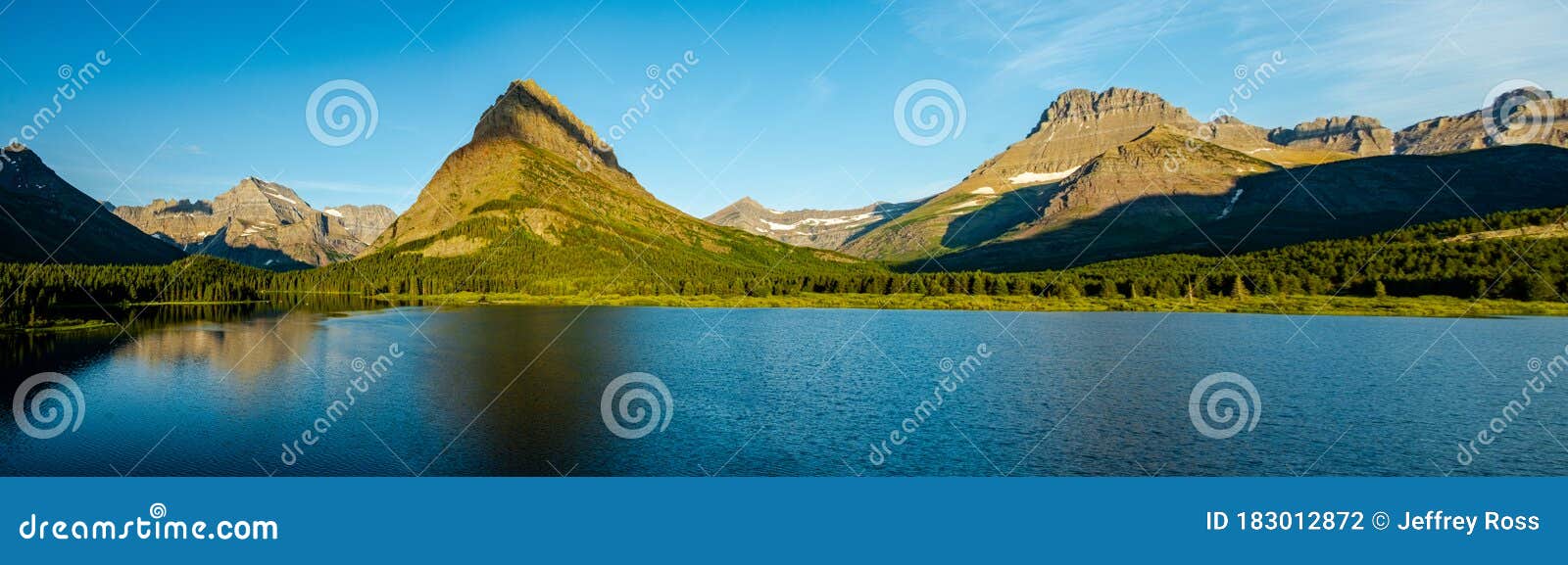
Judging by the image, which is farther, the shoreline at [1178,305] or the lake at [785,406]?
the shoreline at [1178,305]

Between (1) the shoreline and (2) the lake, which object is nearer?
(2) the lake

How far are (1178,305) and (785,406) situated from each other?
13918cm

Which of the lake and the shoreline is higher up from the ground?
the shoreline

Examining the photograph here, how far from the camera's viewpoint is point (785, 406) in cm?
4588

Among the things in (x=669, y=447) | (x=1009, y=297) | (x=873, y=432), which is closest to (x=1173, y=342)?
(x=873, y=432)

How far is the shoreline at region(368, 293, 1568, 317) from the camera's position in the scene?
13212 centimetres

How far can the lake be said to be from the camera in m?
33.8

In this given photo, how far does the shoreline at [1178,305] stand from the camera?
132 metres

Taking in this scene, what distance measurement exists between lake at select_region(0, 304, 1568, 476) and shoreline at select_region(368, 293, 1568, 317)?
51.7m

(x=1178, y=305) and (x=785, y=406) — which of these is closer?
(x=785, y=406)

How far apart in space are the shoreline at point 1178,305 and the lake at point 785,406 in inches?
2037

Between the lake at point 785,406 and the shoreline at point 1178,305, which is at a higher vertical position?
the shoreline at point 1178,305

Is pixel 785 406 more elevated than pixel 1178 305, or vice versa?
pixel 1178 305

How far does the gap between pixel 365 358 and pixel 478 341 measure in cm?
1849
